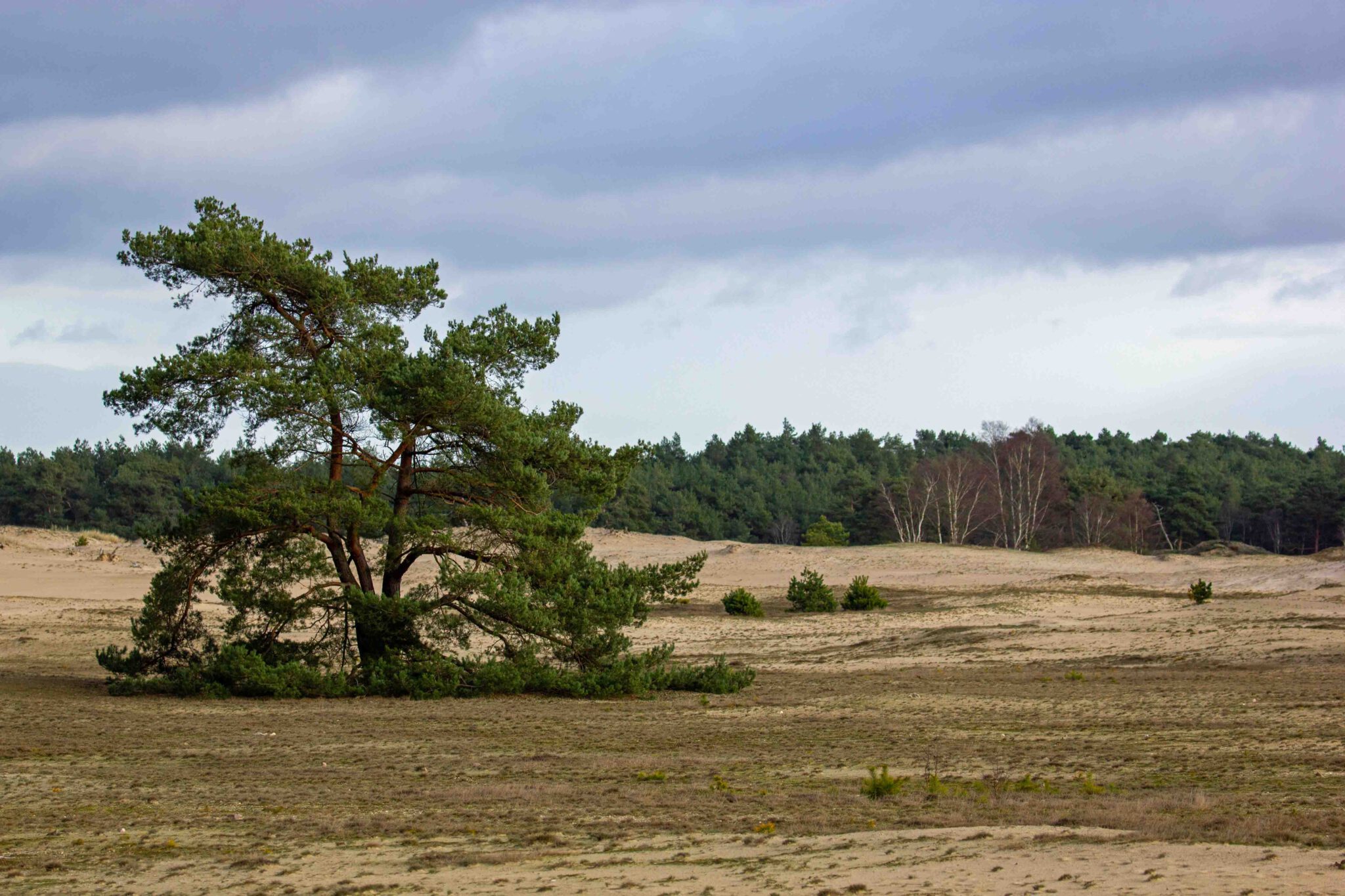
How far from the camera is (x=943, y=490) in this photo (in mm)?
77500

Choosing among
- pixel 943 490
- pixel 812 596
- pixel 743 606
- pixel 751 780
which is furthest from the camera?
pixel 943 490

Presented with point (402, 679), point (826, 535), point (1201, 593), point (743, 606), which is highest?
point (826, 535)

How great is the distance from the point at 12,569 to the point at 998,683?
148ft

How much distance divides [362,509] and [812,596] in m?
22.2

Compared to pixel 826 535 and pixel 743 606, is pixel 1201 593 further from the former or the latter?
pixel 826 535

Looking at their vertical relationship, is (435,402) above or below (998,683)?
above

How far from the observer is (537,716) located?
1673 cm

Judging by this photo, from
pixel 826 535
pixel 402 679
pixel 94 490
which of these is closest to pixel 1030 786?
pixel 402 679

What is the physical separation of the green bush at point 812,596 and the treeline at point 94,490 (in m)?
59.4

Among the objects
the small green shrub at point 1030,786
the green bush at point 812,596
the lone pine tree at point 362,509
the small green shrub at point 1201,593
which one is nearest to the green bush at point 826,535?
the green bush at point 812,596

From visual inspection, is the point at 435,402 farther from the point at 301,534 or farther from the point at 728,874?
the point at 728,874

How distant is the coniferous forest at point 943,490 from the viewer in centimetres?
7475

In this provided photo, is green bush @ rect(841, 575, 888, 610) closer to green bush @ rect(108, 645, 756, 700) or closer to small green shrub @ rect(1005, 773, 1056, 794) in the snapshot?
green bush @ rect(108, 645, 756, 700)

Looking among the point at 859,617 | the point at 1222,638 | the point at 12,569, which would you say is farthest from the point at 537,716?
the point at 12,569
